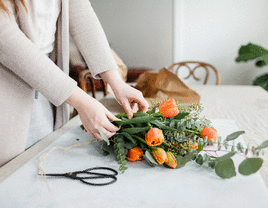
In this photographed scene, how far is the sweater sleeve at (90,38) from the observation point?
0.71 m

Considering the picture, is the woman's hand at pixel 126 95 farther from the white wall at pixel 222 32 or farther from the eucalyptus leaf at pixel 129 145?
the white wall at pixel 222 32

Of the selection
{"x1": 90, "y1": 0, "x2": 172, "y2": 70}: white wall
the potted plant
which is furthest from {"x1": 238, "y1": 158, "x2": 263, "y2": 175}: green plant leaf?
{"x1": 90, "y1": 0, "x2": 172, "y2": 70}: white wall

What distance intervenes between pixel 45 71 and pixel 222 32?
12.0ft

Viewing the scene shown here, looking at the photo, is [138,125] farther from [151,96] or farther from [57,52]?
[151,96]

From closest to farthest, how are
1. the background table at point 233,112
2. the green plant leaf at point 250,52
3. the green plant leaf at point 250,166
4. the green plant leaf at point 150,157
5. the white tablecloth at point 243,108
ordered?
the green plant leaf at point 250,166
the green plant leaf at point 150,157
the background table at point 233,112
the white tablecloth at point 243,108
the green plant leaf at point 250,52

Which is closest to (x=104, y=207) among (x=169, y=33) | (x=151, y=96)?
(x=151, y=96)

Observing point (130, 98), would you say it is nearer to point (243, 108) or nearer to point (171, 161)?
point (171, 161)

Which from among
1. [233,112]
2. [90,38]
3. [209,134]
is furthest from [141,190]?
[233,112]

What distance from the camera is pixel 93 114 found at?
0.52 m

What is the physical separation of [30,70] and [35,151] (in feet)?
0.64

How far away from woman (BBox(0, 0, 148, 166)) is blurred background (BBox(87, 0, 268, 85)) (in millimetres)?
2815

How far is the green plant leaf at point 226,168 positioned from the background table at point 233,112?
119mm

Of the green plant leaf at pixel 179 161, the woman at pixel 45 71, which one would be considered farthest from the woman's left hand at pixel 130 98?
the green plant leaf at pixel 179 161

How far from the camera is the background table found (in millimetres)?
543
